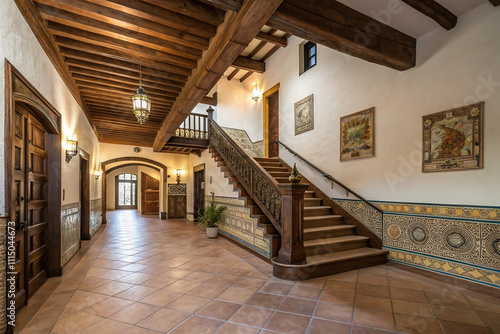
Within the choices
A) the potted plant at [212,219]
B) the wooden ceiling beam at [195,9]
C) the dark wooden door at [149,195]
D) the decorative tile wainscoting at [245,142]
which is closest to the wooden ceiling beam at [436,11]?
the wooden ceiling beam at [195,9]

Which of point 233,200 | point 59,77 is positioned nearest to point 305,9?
point 59,77

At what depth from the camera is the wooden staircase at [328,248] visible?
3325mm

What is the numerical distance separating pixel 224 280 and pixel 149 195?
1048 centimetres

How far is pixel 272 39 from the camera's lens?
636cm

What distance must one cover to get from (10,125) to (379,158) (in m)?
4.80

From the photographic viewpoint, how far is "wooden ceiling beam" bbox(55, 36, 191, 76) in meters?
3.04

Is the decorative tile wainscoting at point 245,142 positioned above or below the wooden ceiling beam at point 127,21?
below

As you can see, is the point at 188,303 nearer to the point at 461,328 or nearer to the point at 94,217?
the point at 461,328

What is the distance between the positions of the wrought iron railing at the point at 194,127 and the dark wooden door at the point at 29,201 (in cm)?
458

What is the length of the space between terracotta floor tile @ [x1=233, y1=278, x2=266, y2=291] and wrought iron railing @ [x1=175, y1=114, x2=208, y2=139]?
220 inches

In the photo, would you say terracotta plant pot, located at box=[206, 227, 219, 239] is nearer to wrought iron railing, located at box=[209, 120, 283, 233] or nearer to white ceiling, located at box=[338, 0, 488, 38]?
wrought iron railing, located at box=[209, 120, 283, 233]

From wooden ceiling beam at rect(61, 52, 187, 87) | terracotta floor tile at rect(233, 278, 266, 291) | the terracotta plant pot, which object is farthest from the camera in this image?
the terracotta plant pot

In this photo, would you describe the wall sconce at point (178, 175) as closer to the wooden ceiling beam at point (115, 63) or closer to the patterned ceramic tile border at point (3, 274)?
the wooden ceiling beam at point (115, 63)

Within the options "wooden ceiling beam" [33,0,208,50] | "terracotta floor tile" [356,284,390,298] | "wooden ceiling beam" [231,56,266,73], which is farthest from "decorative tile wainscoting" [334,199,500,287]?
"wooden ceiling beam" [231,56,266,73]
